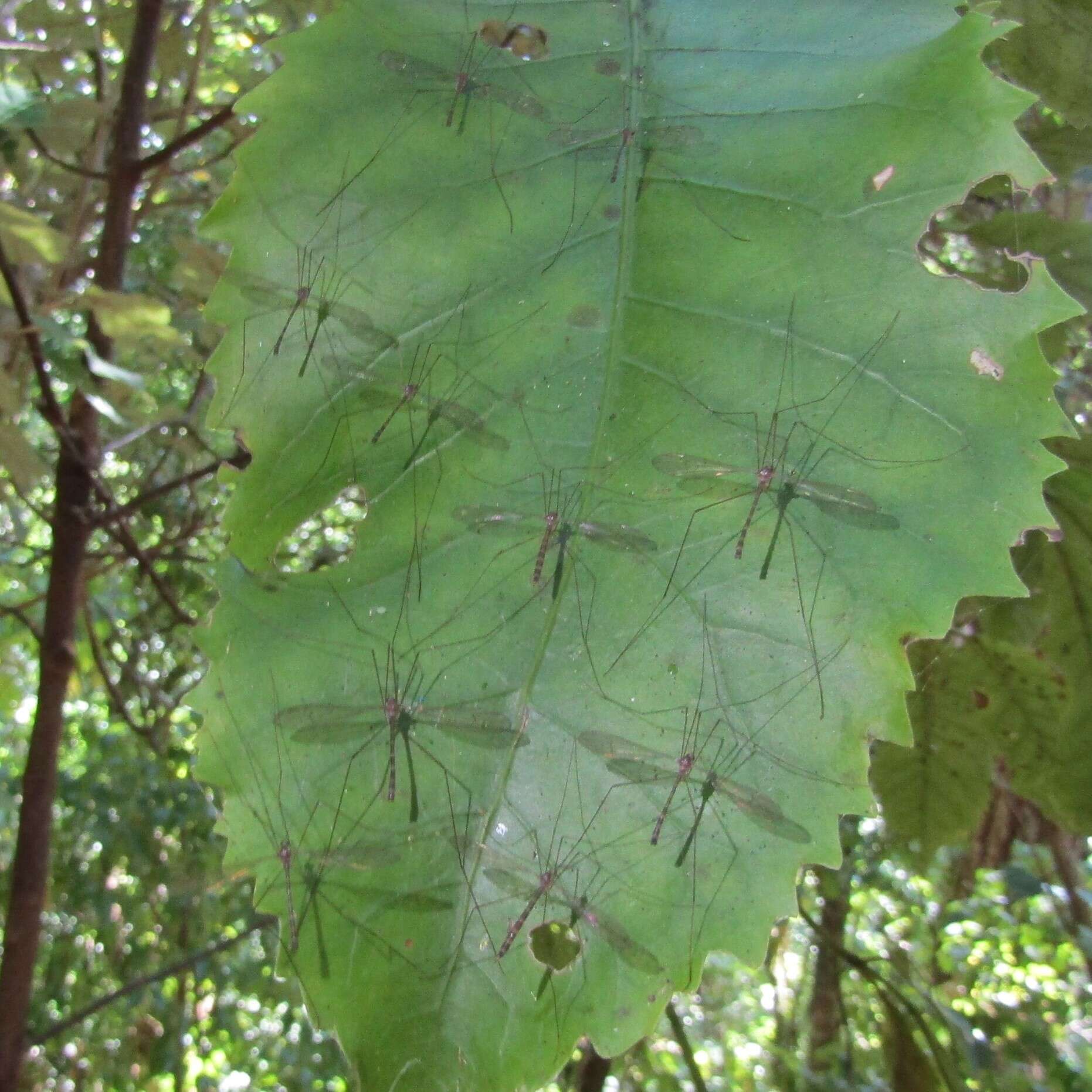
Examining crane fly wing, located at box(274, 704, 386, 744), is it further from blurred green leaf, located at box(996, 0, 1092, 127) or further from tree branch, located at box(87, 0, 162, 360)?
tree branch, located at box(87, 0, 162, 360)

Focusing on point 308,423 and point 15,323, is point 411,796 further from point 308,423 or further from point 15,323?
point 15,323

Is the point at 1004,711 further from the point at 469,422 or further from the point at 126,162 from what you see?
the point at 126,162

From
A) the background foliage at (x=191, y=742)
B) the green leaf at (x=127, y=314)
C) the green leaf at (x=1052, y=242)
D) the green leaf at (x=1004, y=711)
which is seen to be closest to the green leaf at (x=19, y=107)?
the background foliage at (x=191, y=742)

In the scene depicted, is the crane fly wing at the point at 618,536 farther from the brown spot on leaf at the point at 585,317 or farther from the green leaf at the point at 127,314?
the green leaf at the point at 127,314

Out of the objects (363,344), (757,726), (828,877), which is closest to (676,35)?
(363,344)

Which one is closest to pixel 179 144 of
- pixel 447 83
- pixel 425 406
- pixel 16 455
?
pixel 16 455

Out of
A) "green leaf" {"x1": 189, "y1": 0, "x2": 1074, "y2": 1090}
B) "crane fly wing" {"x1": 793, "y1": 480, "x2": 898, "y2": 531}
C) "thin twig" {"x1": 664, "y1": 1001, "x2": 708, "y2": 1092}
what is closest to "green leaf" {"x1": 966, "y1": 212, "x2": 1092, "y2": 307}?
"green leaf" {"x1": 189, "y1": 0, "x2": 1074, "y2": 1090}
